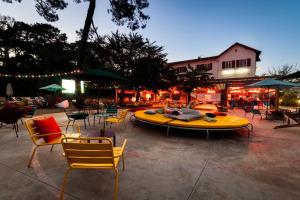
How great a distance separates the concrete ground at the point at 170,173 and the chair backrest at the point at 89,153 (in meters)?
0.44

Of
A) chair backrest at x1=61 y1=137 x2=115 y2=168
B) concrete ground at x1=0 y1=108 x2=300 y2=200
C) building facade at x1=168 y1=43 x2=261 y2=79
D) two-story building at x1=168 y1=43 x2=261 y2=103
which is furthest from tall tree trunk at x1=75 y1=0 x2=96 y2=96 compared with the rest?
building facade at x1=168 y1=43 x2=261 y2=79

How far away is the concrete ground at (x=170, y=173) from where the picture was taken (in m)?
2.12

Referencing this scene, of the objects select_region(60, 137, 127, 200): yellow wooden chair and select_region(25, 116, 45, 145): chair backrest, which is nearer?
select_region(60, 137, 127, 200): yellow wooden chair

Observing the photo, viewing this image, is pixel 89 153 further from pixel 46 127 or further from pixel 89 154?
pixel 46 127

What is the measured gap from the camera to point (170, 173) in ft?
8.81

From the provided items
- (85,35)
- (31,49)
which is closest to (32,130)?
(85,35)

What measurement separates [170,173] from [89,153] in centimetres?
154

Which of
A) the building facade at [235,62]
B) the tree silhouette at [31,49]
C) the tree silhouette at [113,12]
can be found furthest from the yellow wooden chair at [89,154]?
the tree silhouette at [31,49]

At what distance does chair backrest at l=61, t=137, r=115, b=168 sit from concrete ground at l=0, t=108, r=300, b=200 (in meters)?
0.44

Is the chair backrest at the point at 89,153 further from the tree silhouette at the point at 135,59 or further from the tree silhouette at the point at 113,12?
the tree silhouette at the point at 135,59

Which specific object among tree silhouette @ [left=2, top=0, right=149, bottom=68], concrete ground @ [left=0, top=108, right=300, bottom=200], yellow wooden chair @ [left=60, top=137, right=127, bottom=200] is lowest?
concrete ground @ [left=0, top=108, right=300, bottom=200]

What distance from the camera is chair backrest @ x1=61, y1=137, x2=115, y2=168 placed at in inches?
75.4

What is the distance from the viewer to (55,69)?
2236cm

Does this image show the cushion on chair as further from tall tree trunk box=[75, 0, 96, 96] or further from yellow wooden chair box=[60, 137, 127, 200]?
tall tree trunk box=[75, 0, 96, 96]
